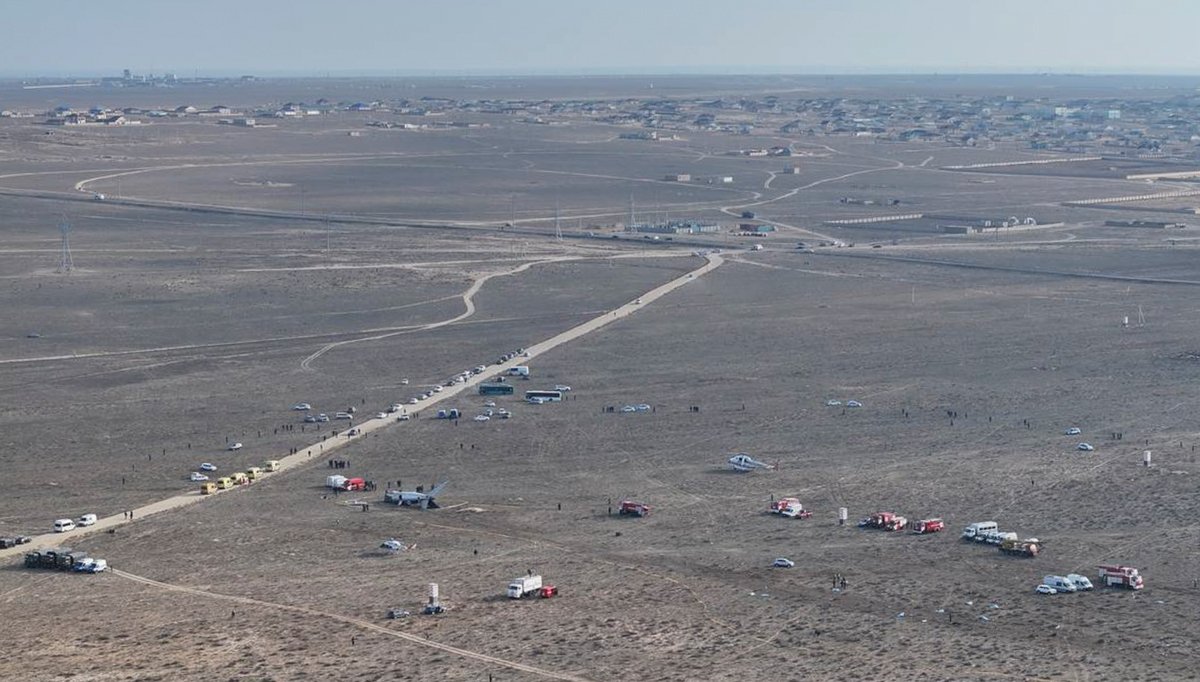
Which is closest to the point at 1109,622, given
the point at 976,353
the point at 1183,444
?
the point at 1183,444

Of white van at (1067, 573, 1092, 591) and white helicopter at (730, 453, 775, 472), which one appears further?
white helicopter at (730, 453, 775, 472)

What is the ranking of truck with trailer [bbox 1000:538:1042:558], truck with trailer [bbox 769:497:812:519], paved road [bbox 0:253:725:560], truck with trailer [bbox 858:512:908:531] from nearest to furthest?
1. truck with trailer [bbox 1000:538:1042:558]
2. paved road [bbox 0:253:725:560]
3. truck with trailer [bbox 858:512:908:531]
4. truck with trailer [bbox 769:497:812:519]

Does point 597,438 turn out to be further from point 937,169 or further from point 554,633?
point 937,169

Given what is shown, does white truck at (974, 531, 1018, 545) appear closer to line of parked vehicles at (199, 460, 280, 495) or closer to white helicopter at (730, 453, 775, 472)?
white helicopter at (730, 453, 775, 472)

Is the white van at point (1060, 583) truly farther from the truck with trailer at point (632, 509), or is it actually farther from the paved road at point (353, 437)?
the paved road at point (353, 437)

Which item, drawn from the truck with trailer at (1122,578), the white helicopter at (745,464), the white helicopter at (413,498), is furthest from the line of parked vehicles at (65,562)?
the truck with trailer at (1122,578)

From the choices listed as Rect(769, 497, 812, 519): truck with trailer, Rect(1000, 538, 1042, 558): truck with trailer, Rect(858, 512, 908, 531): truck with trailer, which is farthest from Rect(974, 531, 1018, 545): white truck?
Rect(769, 497, 812, 519): truck with trailer

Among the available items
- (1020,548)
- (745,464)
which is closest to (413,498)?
(745,464)
